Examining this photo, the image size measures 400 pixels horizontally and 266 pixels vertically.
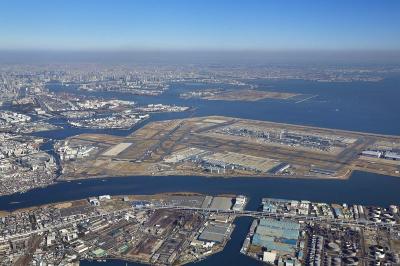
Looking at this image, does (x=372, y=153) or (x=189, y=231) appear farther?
(x=372, y=153)

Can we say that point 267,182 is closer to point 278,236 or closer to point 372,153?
point 278,236

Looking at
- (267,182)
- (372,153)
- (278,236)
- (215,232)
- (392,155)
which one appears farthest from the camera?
(372,153)

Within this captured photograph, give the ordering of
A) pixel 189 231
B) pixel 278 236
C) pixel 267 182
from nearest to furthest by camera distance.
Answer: pixel 278 236
pixel 189 231
pixel 267 182

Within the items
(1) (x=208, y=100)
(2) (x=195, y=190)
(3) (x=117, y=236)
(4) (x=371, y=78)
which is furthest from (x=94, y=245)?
(4) (x=371, y=78)

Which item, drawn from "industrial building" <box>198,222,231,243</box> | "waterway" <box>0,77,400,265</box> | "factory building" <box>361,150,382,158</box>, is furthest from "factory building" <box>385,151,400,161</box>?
"industrial building" <box>198,222,231,243</box>

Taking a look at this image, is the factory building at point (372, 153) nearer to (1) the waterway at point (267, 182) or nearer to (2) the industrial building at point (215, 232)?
(1) the waterway at point (267, 182)

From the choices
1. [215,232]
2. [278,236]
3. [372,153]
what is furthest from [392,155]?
[215,232]

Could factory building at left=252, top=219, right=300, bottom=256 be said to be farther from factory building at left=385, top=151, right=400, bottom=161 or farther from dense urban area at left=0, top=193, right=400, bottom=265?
factory building at left=385, top=151, right=400, bottom=161

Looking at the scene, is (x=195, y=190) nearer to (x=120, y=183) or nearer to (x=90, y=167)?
(x=120, y=183)

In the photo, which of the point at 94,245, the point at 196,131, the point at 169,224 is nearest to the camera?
the point at 94,245

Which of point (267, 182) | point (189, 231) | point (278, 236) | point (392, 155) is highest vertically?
point (392, 155)


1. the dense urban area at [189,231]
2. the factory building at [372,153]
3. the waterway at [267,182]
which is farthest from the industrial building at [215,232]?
the factory building at [372,153]
